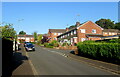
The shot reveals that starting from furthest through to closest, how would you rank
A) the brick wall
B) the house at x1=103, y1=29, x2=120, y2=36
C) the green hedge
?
the house at x1=103, y1=29, x2=120, y2=36 < the brick wall < the green hedge

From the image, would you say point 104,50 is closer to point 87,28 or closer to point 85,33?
point 85,33

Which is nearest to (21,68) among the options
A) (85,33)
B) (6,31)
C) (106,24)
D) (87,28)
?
(6,31)

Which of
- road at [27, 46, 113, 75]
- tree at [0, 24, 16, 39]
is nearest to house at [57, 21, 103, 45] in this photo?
tree at [0, 24, 16, 39]

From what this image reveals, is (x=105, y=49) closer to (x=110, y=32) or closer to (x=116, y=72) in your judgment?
(x=116, y=72)

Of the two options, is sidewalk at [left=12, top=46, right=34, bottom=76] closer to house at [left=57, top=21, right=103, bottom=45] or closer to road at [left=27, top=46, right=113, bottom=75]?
road at [left=27, top=46, right=113, bottom=75]

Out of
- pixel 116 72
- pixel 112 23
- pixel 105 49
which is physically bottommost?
pixel 116 72

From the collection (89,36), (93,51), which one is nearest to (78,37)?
(89,36)

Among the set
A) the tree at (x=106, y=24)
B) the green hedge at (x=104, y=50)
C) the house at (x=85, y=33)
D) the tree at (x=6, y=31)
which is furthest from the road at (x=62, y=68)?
the tree at (x=106, y=24)

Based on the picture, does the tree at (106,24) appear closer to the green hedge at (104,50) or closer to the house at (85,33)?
the house at (85,33)

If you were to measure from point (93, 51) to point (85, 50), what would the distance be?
8.56 feet

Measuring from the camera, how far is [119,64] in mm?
15000

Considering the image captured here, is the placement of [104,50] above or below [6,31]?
below

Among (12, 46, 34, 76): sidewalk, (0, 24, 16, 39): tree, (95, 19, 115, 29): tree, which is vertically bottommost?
(12, 46, 34, 76): sidewalk

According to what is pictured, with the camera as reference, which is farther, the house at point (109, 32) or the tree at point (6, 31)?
the house at point (109, 32)
